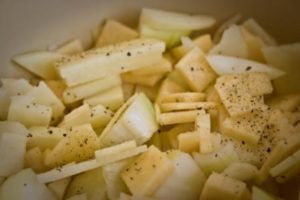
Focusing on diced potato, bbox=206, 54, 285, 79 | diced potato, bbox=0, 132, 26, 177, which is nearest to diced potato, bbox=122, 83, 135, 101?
diced potato, bbox=206, 54, 285, 79

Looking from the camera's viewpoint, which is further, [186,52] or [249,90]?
[186,52]

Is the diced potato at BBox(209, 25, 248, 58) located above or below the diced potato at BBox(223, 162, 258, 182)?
above

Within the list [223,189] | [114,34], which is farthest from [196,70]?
[223,189]

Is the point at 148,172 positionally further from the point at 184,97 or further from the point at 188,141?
the point at 184,97

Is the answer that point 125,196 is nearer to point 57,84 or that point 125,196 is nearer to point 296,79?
point 57,84

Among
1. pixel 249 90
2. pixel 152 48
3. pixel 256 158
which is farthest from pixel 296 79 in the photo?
pixel 152 48

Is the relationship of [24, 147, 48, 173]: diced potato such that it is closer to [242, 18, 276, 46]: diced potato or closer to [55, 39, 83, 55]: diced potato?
[55, 39, 83, 55]: diced potato

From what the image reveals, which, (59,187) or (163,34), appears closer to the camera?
(59,187)
